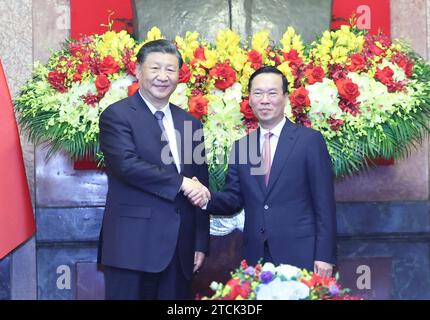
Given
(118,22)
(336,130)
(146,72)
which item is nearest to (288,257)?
(336,130)

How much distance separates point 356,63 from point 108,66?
3.34ft

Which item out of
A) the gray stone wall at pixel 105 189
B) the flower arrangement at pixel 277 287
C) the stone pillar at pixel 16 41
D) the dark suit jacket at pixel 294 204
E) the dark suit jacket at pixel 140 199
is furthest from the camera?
the stone pillar at pixel 16 41

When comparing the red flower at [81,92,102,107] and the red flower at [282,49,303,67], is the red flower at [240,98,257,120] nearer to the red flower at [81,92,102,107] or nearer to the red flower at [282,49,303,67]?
the red flower at [282,49,303,67]

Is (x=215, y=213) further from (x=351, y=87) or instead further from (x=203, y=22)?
(x=203, y=22)

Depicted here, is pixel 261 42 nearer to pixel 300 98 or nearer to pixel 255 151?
pixel 300 98

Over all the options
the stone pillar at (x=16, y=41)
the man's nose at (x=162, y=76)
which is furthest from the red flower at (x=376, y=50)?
the stone pillar at (x=16, y=41)

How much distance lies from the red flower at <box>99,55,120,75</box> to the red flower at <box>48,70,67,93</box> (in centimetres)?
18

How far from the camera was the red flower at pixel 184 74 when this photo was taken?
3.78 m

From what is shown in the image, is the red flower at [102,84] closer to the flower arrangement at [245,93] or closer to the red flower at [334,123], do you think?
the flower arrangement at [245,93]

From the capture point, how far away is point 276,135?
3570mm

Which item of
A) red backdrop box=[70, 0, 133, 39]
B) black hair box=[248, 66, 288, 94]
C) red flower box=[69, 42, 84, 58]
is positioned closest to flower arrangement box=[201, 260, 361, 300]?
black hair box=[248, 66, 288, 94]

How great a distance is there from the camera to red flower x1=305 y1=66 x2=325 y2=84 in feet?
12.5

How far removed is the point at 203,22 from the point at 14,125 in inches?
37.5

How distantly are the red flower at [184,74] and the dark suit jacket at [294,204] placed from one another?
1.62ft
